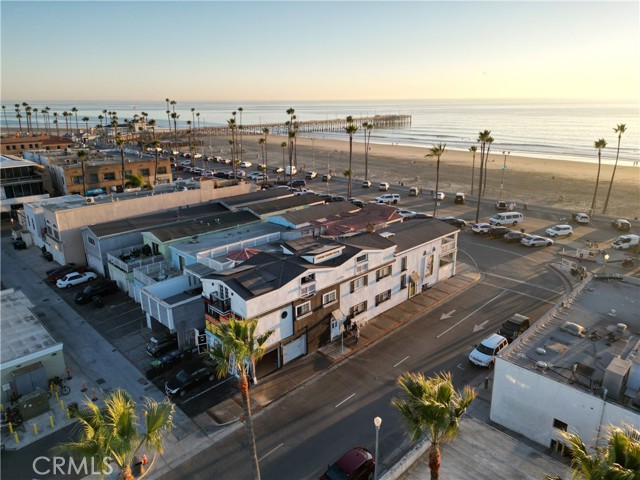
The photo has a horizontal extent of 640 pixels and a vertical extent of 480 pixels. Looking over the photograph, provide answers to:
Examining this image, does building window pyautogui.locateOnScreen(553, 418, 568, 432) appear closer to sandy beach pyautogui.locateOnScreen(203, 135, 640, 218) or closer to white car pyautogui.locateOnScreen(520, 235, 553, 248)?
white car pyautogui.locateOnScreen(520, 235, 553, 248)

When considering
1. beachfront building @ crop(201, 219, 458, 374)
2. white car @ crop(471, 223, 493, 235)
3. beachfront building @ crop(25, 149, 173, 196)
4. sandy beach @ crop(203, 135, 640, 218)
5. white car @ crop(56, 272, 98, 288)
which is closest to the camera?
beachfront building @ crop(201, 219, 458, 374)

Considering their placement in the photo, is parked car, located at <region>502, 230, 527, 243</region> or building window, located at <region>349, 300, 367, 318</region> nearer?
building window, located at <region>349, 300, 367, 318</region>

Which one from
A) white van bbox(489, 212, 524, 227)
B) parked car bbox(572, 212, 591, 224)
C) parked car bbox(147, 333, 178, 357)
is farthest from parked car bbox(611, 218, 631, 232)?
parked car bbox(147, 333, 178, 357)

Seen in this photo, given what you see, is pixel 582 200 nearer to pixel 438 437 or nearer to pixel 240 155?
pixel 438 437

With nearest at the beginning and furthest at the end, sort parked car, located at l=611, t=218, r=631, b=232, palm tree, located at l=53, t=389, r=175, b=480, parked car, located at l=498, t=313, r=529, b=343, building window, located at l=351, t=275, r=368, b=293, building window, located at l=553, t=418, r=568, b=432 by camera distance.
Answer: palm tree, located at l=53, t=389, r=175, b=480
building window, located at l=553, t=418, r=568, b=432
parked car, located at l=498, t=313, r=529, b=343
building window, located at l=351, t=275, r=368, b=293
parked car, located at l=611, t=218, r=631, b=232

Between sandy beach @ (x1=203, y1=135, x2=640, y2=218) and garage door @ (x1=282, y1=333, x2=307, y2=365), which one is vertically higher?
sandy beach @ (x1=203, y1=135, x2=640, y2=218)

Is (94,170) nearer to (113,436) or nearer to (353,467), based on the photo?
(353,467)
